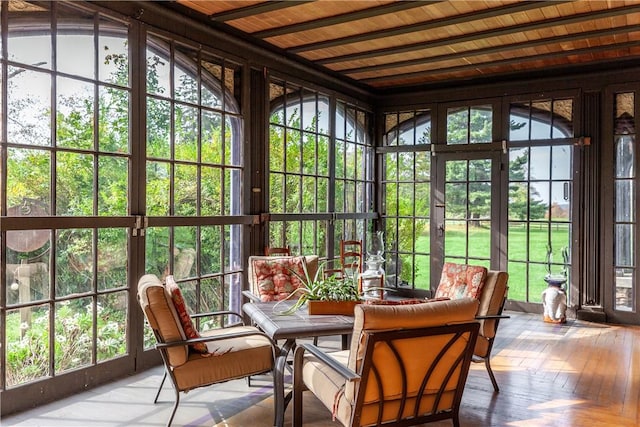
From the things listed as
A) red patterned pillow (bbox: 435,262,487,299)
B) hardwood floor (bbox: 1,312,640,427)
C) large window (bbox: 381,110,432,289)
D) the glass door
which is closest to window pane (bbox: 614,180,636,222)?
the glass door

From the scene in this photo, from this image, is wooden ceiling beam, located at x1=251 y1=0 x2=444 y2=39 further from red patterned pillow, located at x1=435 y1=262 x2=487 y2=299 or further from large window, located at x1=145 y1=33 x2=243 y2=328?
red patterned pillow, located at x1=435 y1=262 x2=487 y2=299

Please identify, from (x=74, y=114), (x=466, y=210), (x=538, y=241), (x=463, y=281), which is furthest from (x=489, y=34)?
(x=74, y=114)

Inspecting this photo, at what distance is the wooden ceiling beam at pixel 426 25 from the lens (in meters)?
4.00

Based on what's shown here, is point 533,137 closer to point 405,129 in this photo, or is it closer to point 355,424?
point 405,129

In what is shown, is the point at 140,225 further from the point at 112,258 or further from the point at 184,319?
the point at 184,319

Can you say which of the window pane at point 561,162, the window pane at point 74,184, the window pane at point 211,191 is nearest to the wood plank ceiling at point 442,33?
the window pane at point 561,162

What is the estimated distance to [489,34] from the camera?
4.66 m

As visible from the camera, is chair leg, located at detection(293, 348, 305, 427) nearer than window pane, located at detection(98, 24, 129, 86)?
Yes

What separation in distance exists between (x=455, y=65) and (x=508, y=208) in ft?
6.48

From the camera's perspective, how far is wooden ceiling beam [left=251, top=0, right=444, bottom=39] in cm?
396

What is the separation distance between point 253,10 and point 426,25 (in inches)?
60.8

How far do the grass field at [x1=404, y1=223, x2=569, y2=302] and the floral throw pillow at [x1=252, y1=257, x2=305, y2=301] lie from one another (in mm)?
3176

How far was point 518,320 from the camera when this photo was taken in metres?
5.94

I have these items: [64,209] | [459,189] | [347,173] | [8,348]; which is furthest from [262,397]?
[459,189]
